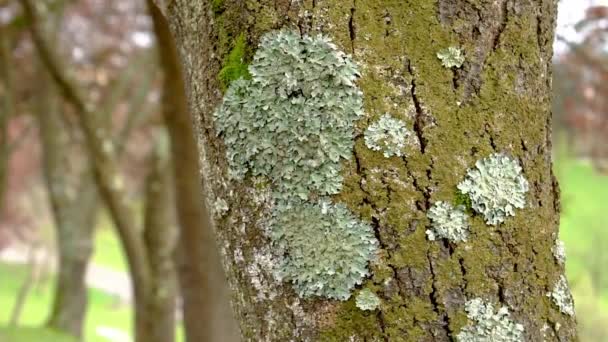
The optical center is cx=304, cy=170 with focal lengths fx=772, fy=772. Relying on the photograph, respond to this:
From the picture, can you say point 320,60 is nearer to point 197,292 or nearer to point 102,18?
point 197,292

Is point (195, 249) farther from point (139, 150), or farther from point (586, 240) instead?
point (139, 150)

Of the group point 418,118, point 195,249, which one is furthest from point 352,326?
point 195,249

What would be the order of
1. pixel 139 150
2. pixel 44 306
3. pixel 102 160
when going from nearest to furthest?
pixel 102 160, pixel 139 150, pixel 44 306

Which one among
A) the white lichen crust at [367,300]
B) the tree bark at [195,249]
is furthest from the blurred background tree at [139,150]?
the white lichen crust at [367,300]

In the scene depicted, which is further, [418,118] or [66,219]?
[66,219]

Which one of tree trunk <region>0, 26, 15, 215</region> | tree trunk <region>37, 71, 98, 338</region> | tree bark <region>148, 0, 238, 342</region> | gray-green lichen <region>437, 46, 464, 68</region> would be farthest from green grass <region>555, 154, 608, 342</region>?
tree trunk <region>0, 26, 15, 215</region>

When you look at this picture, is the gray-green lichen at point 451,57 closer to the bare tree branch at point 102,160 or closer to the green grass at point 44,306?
the bare tree branch at point 102,160

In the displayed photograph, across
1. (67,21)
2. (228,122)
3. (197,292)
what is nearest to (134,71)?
(67,21)
